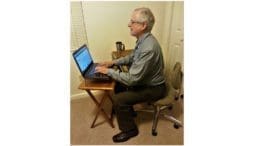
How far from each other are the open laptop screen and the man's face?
328mm

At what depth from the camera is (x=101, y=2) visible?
46.7 inches

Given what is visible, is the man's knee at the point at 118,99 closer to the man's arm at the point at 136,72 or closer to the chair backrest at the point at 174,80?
the man's arm at the point at 136,72

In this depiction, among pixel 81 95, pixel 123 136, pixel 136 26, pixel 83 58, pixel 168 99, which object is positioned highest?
pixel 136 26

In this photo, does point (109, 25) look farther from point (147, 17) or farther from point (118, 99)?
point (118, 99)

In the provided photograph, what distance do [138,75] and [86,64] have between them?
0.36 m

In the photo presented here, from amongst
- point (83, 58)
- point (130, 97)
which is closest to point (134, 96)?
point (130, 97)

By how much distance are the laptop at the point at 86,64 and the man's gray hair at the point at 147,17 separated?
40cm

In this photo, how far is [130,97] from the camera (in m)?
1.65

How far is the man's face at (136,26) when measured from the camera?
1.43m

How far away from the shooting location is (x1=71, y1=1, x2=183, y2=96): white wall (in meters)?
1.23
